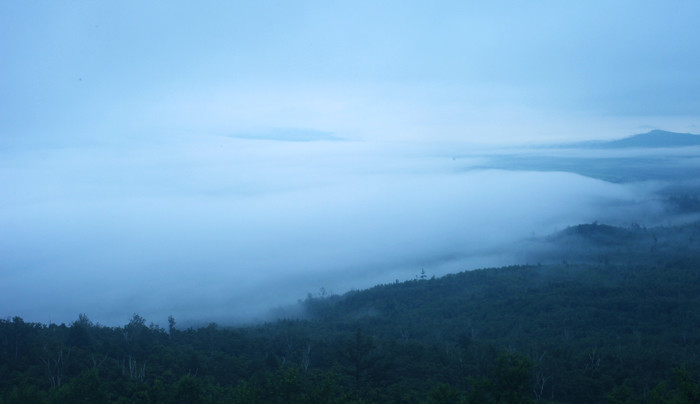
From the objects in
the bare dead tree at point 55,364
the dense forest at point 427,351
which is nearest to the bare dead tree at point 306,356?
the dense forest at point 427,351

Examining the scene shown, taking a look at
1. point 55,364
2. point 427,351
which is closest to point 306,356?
point 427,351

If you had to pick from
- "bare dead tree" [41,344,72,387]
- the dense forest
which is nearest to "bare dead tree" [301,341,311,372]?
the dense forest

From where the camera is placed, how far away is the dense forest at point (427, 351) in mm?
20625

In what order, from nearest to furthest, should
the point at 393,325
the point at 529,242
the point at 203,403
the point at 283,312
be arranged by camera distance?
the point at 203,403 < the point at 393,325 < the point at 283,312 < the point at 529,242

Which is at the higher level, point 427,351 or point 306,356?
point 306,356

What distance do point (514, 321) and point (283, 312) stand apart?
58.1 m

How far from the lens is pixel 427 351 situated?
40.3 m

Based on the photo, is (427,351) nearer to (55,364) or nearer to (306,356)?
(306,356)

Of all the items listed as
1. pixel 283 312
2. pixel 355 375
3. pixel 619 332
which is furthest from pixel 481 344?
pixel 283 312

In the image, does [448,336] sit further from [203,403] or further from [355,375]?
[203,403]

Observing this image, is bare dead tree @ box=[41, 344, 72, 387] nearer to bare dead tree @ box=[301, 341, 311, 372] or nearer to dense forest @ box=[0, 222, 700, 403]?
dense forest @ box=[0, 222, 700, 403]

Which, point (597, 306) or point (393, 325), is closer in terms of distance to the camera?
point (597, 306)

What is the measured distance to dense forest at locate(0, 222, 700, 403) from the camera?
20.6 metres

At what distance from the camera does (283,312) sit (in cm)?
10625
